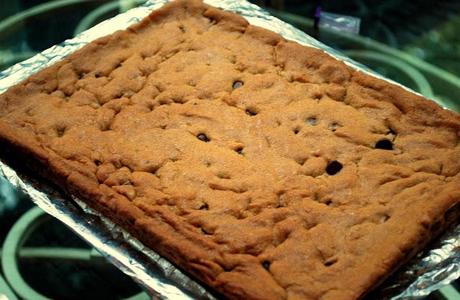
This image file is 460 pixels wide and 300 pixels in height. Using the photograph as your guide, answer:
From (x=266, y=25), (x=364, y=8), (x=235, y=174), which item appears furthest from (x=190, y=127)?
(x=364, y=8)

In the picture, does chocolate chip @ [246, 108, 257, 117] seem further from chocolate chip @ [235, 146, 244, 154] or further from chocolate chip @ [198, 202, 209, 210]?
chocolate chip @ [198, 202, 209, 210]

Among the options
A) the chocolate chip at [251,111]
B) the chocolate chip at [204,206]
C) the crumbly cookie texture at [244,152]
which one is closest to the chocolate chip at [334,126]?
the crumbly cookie texture at [244,152]

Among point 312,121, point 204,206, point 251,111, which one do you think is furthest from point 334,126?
point 204,206

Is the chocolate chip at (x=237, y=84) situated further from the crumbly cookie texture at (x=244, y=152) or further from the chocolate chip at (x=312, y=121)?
the chocolate chip at (x=312, y=121)

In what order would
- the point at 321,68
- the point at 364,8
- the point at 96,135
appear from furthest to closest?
1. the point at 364,8
2. the point at 321,68
3. the point at 96,135

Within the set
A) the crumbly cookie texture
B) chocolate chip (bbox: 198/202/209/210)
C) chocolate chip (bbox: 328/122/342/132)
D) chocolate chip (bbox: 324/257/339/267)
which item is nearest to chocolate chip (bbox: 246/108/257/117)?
the crumbly cookie texture

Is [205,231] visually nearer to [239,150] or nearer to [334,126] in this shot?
[239,150]

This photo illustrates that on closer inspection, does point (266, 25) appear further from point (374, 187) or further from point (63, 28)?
point (374, 187)
